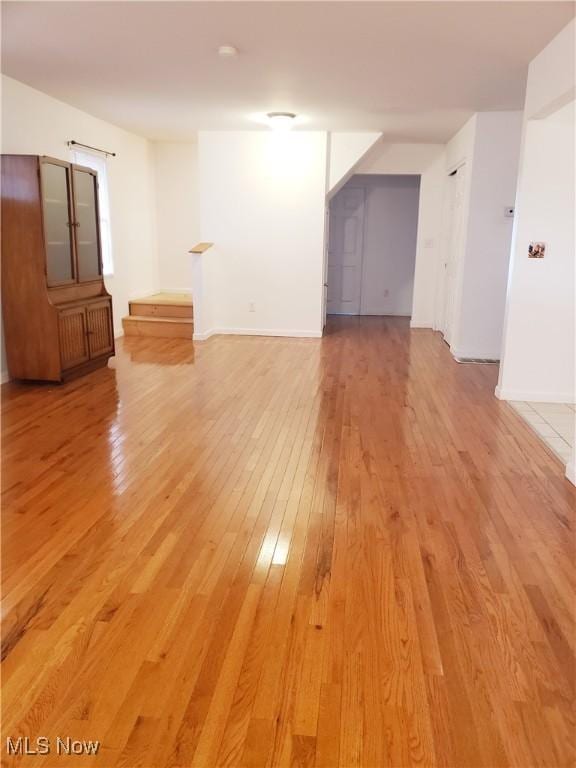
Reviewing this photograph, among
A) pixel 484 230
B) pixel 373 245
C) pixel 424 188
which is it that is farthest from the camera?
pixel 373 245

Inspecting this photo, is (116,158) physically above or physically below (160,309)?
above

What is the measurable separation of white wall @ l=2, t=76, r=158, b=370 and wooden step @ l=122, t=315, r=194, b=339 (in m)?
0.14

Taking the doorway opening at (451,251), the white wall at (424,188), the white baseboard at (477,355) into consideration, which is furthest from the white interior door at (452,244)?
the white baseboard at (477,355)

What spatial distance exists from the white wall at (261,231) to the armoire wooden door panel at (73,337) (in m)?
2.09

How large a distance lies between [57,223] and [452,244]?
480cm

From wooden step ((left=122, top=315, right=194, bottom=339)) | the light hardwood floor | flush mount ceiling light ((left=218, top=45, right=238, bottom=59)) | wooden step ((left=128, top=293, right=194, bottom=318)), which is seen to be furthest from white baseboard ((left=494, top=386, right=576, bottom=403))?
wooden step ((left=128, top=293, right=194, bottom=318))

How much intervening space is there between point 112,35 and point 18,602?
357 cm

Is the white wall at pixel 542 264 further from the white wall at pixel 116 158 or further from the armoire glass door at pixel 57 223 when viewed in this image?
the white wall at pixel 116 158

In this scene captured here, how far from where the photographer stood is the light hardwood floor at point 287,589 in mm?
1549

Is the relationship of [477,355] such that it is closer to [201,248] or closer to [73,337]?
[201,248]

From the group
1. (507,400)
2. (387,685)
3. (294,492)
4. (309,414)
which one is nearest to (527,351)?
(507,400)

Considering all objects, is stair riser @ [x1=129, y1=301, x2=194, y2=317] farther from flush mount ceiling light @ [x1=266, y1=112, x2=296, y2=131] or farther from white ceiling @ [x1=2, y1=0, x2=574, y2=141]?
flush mount ceiling light @ [x1=266, y1=112, x2=296, y2=131]
